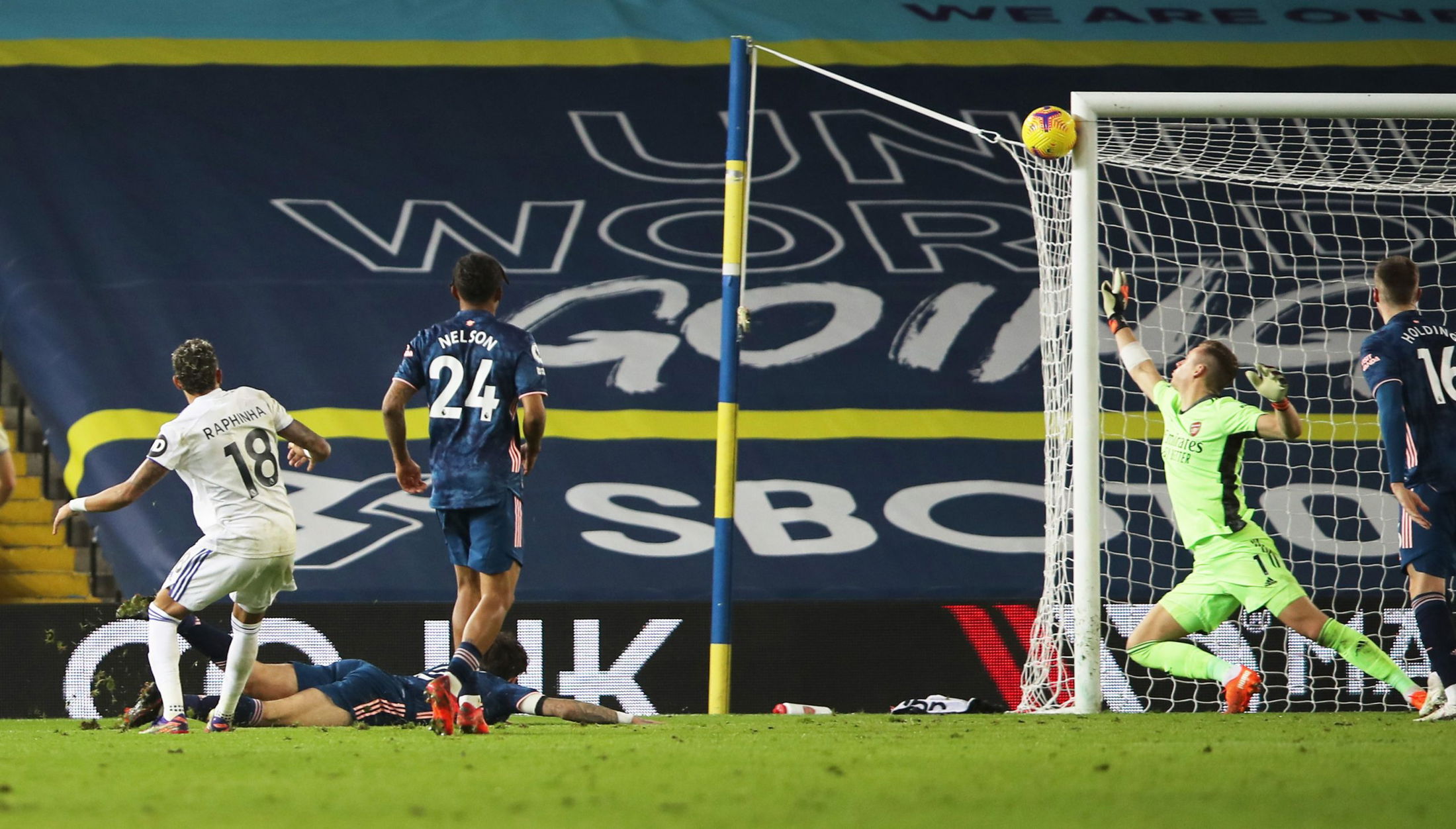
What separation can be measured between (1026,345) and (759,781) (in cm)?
638

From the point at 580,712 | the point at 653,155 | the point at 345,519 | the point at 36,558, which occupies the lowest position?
the point at 580,712

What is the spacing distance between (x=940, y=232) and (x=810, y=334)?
109 cm

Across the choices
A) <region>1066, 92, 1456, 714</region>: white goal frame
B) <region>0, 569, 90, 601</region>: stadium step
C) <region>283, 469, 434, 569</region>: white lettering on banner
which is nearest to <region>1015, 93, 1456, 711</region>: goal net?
<region>1066, 92, 1456, 714</region>: white goal frame

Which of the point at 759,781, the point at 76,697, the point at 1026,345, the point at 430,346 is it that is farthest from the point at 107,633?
the point at 1026,345

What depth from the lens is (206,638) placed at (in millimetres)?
5742

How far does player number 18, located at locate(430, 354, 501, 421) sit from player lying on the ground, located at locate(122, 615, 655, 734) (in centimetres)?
83

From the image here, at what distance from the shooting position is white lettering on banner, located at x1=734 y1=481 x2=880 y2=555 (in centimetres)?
914

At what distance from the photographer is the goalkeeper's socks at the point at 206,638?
18.5ft

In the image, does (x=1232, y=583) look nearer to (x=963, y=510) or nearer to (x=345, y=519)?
(x=963, y=510)

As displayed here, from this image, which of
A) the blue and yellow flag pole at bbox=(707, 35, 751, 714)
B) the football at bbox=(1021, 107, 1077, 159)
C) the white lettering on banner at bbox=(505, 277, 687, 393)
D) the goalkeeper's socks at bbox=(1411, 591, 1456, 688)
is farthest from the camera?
the white lettering on banner at bbox=(505, 277, 687, 393)

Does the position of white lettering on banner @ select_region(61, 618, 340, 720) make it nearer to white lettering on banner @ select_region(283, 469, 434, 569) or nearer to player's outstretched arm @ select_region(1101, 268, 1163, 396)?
white lettering on banner @ select_region(283, 469, 434, 569)

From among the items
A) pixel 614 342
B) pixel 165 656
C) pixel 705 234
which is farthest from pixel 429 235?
pixel 165 656

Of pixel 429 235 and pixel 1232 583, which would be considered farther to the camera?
pixel 429 235

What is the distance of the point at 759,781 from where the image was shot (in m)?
3.71
